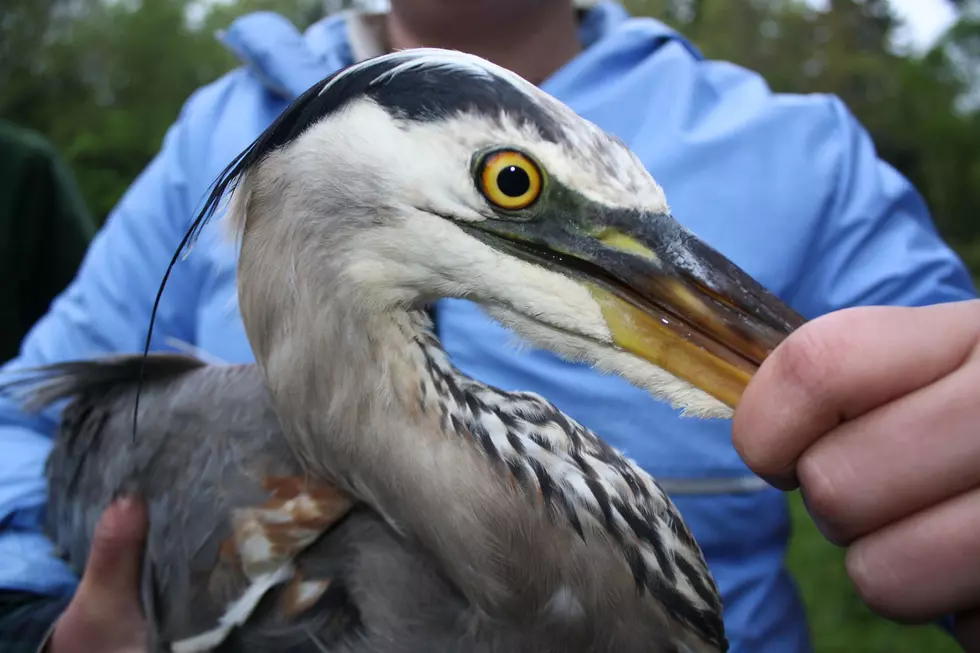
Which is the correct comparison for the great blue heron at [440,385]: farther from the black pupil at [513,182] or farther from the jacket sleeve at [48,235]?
the jacket sleeve at [48,235]

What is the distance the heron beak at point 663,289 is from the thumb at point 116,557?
1.35ft

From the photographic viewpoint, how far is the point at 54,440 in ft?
2.70

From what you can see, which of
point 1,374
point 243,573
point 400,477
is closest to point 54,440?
point 1,374

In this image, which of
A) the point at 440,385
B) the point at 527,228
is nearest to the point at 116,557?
the point at 440,385

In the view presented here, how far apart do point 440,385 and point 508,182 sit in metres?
0.16

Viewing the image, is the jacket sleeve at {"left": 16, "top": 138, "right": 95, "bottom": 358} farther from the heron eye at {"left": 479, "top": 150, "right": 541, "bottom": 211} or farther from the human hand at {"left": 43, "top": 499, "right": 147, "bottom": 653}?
the heron eye at {"left": 479, "top": 150, "right": 541, "bottom": 211}

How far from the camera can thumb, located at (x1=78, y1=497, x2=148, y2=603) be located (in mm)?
589

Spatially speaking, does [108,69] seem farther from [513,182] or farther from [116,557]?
[513,182]

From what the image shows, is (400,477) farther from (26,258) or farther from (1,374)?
(26,258)

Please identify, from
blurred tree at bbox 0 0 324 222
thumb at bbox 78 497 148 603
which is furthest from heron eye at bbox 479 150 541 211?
blurred tree at bbox 0 0 324 222

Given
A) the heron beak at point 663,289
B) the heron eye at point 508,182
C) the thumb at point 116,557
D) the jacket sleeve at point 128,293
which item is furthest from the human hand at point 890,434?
the jacket sleeve at point 128,293

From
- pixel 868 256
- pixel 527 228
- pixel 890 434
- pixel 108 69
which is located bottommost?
pixel 868 256

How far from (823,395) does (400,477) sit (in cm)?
28

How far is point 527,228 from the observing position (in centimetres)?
44
